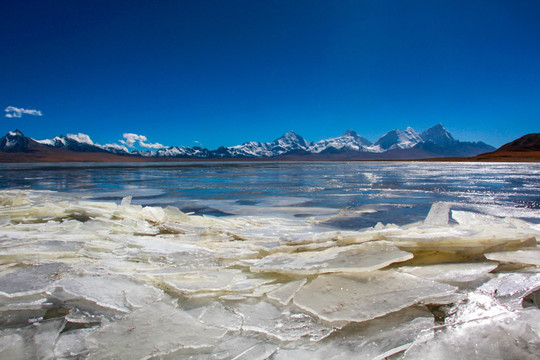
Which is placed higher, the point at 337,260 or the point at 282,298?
the point at 337,260

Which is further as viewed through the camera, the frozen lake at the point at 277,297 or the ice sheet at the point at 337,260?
Answer: the ice sheet at the point at 337,260

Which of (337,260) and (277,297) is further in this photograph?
(337,260)

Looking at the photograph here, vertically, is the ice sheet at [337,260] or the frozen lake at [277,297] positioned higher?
the ice sheet at [337,260]

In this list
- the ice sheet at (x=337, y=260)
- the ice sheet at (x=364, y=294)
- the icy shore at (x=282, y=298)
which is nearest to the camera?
the icy shore at (x=282, y=298)

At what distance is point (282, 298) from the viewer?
190cm

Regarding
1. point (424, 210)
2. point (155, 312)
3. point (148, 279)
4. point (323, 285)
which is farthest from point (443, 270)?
point (424, 210)

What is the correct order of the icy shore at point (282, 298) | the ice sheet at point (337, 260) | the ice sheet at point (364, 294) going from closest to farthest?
the icy shore at point (282, 298)
the ice sheet at point (364, 294)
the ice sheet at point (337, 260)

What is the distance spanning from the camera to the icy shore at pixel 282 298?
1.47m

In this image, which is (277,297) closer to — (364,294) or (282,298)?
(282,298)

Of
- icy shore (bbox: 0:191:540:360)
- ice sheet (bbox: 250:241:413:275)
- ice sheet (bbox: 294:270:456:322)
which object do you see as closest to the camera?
icy shore (bbox: 0:191:540:360)

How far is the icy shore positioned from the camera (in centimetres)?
147

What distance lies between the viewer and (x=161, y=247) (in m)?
3.04

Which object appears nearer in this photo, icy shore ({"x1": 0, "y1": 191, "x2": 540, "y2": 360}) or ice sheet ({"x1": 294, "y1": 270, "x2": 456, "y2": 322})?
icy shore ({"x1": 0, "y1": 191, "x2": 540, "y2": 360})

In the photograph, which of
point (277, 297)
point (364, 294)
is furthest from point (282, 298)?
point (364, 294)
